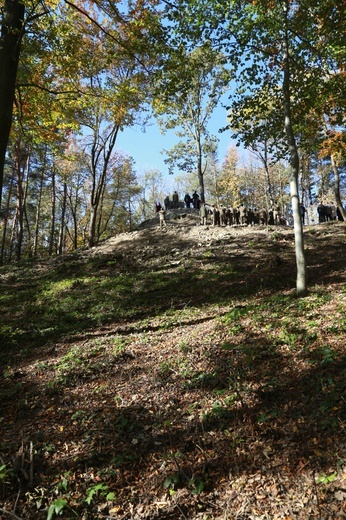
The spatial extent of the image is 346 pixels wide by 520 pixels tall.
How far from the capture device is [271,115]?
9.09m

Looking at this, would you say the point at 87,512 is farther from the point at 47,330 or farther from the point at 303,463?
the point at 47,330

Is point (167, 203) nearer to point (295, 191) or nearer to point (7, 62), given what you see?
point (295, 191)

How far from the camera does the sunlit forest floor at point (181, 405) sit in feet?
10.6

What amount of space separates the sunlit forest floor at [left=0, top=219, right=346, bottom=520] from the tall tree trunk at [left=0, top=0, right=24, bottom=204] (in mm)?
4489

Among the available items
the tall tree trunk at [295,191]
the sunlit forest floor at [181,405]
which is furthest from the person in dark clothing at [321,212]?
the tall tree trunk at [295,191]

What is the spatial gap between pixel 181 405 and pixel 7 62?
7.09 m

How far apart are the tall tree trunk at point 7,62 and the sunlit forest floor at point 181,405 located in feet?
14.7

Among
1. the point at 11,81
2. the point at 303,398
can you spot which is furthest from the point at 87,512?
the point at 11,81

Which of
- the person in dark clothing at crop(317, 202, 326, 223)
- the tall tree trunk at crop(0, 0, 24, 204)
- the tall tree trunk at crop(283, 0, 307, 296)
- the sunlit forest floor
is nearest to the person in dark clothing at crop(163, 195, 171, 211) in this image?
the person in dark clothing at crop(317, 202, 326, 223)

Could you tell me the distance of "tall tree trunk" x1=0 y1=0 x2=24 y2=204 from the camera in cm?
561

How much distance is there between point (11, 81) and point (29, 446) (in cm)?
642

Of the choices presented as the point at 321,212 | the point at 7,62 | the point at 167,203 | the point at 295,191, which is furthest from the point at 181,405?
the point at 167,203

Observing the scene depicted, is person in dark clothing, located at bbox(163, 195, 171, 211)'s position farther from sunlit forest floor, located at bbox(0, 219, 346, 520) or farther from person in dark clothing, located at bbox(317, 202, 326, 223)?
sunlit forest floor, located at bbox(0, 219, 346, 520)

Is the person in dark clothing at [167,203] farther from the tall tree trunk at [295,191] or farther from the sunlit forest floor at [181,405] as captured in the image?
the tall tree trunk at [295,191]
